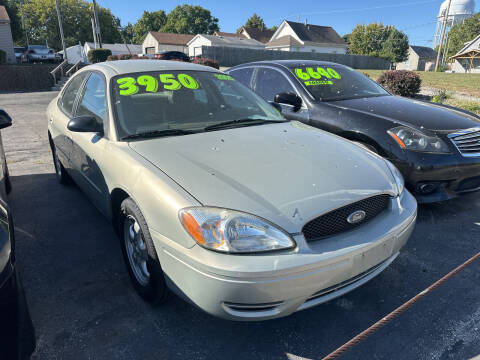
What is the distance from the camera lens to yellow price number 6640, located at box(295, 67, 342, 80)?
482 cm

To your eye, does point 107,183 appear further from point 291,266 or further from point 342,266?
point 342,266

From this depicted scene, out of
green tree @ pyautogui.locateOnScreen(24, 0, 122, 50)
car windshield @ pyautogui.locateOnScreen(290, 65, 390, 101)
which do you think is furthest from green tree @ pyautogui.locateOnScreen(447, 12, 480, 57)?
car windshield @ pyautogui.locateOnScreen(290, 65, 390, 101)

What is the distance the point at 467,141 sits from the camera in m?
3.55

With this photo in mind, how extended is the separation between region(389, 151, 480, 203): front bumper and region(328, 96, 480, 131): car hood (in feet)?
1.25

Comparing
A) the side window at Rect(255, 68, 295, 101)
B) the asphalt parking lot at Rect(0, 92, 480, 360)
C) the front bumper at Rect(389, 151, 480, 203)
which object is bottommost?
the asphalt parking lot at Rect(0, 92, 480, 360)

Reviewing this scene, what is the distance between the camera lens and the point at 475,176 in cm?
351

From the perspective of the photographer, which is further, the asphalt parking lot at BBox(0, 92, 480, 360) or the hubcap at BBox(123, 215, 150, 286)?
the hubcap at BBox(123, 215, 150, 286)

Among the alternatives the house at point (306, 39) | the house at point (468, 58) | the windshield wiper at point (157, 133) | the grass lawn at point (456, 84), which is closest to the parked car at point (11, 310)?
the windshield wiper at point (157, 133)

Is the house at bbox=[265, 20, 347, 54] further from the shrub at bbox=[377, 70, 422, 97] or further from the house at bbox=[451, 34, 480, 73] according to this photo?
the shrub at bbox=[377, 70, 422, 97]

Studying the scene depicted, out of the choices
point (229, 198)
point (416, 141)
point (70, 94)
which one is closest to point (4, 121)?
point (70, 94)

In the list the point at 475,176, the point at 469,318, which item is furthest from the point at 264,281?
the point at 475,176

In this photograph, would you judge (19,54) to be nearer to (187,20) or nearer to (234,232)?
(234,232)

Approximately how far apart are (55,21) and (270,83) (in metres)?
70.4

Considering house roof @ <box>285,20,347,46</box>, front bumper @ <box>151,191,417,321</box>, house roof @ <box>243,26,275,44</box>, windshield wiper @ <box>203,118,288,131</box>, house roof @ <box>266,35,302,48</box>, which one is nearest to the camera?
front bumper @ <box>151,191,417,321</box>
